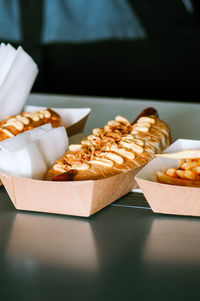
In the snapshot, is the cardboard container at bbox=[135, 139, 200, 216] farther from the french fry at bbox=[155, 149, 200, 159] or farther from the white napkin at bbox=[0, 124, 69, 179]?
the white napkin at bbox=[0, 124, 69, 179]

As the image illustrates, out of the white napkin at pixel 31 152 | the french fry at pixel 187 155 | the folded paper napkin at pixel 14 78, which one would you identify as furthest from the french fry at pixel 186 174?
the folded paper napkin at pixel 14 78

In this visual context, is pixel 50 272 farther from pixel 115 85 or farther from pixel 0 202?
pixel 115 85

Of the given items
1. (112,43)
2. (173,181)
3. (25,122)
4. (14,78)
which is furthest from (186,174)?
(112,43)

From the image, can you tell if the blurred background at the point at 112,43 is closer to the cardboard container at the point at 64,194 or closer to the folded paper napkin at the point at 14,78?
the folded paper napkin at the point at 14,78

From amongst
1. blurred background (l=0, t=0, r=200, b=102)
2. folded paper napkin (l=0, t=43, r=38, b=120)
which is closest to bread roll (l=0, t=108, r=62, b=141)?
folded paper napkin (l=0, t=43, r=38, b=120)

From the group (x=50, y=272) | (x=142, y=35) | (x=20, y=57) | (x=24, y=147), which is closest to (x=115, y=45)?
(x=142, y=35)
